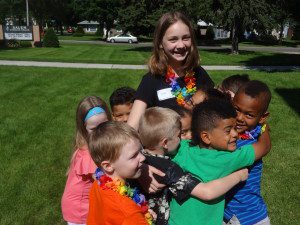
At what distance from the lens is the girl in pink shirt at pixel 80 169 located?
3193 mm

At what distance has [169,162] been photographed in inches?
91.5

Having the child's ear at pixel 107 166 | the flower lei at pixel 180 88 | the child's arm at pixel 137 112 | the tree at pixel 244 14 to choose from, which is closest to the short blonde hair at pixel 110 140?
the child's ear at pixel 107 166

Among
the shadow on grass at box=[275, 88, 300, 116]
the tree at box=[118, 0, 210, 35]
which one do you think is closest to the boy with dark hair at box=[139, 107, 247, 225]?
the shadow on grass at box=[275, 88, 300, 116]

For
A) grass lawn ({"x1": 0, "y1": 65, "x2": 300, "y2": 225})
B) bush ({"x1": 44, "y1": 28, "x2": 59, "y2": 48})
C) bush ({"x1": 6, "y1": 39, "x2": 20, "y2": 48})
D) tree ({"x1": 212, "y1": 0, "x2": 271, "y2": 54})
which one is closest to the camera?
grass lawn ({"x1": 0, "y1": 65, "x2": 300, "y2": 225})

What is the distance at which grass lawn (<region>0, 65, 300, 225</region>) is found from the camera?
5137 mm

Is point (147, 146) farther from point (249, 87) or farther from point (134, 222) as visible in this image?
point (249, 87)

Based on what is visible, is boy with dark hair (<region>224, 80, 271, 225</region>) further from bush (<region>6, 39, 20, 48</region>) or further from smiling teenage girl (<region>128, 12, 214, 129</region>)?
bush (<region>6, 39, 20, 48</region>)

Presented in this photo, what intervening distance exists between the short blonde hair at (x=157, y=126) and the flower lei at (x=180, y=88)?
2.03ft

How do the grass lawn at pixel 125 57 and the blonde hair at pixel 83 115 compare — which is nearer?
the blonde hair at pixel 83 115

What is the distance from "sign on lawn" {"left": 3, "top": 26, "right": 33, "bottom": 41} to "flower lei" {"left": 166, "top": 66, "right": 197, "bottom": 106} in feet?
105

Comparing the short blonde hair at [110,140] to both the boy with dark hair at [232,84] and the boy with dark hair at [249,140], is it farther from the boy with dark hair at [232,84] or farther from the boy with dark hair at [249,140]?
the boy with dark hair at [232,84]

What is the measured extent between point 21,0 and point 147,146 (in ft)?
244

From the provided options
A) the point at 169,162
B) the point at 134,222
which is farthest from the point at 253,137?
the point at 134,222

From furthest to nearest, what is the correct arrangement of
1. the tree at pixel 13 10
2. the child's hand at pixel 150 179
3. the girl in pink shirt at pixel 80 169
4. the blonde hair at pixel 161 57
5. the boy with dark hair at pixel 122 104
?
the tree at pixel 13 10
the boy with dark hair at pixel 122 104
the girl in pink shirt at pixel 80 169
the blonde hair at pixel 161 57
the child's hand at pixel 150 179
